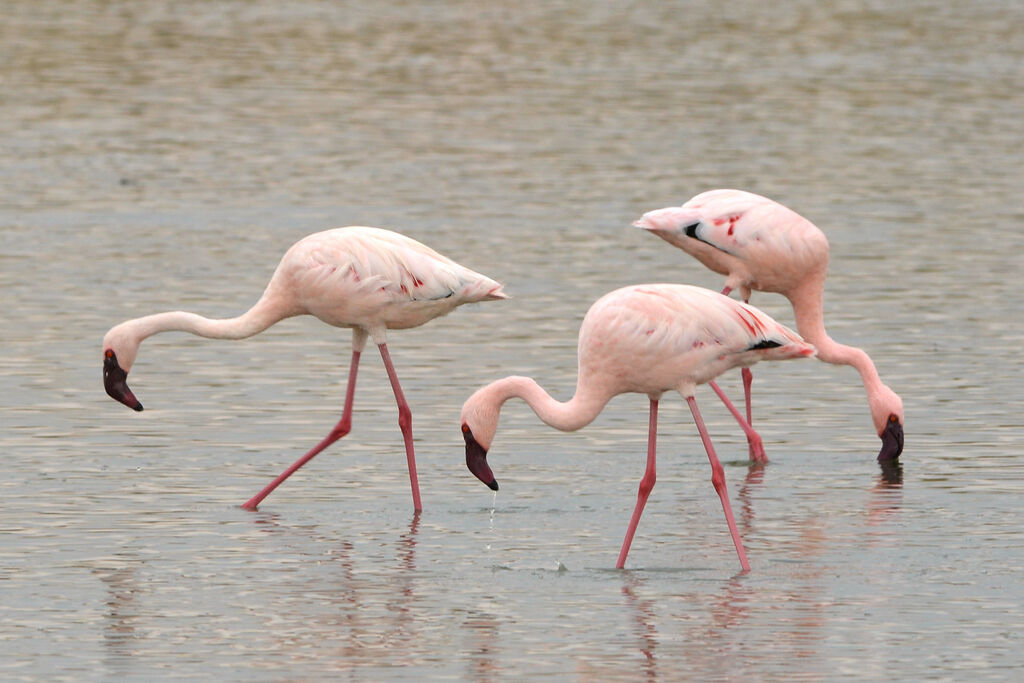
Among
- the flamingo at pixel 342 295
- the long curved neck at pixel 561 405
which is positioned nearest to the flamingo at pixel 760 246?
the flamingo at pixel 342 295

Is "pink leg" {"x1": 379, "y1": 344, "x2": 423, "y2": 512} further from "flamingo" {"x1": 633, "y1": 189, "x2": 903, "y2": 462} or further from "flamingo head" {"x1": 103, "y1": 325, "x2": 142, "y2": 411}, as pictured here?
"flamingo" {"x1": 633, "y1": 189, "x2": 903, "y2": 462}

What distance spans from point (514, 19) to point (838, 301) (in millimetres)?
28374

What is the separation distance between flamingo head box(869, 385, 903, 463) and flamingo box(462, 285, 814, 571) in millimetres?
2030

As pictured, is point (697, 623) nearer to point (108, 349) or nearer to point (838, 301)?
point (108, 349)

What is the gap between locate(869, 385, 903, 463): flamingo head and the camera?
12391 mm

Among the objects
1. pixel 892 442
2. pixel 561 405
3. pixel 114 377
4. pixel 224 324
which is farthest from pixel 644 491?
pixel 114 377

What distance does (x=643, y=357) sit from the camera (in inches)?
403

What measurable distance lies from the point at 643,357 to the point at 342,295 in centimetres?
205

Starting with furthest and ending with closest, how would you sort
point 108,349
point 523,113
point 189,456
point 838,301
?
point 523,113 < point 838,301 < point 189,456 < point 108,349

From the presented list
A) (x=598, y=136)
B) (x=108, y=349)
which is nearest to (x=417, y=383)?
(x=108, y=349)

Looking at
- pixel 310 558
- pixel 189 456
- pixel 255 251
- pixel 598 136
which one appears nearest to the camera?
pixel 310 558

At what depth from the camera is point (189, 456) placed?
12398 millimetres

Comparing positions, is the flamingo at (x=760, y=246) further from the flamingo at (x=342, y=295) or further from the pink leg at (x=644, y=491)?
the pink leg at (x=644, y=491)

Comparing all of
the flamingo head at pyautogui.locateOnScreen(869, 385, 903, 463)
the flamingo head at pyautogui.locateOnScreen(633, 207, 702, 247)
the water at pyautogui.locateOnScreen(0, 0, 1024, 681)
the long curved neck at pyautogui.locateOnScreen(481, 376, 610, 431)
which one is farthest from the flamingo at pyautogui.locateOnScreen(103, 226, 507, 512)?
the flamingo head at pyautogui.locateOnScreen(869, 385, 903, 463)
